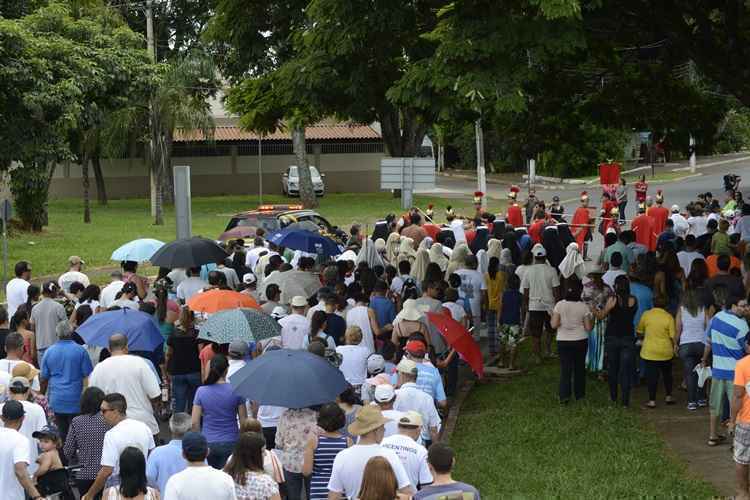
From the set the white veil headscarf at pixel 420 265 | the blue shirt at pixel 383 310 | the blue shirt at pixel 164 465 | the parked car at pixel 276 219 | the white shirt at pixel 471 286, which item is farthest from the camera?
the parked car at pixel 276 219

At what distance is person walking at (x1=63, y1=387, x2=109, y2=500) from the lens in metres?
9.03

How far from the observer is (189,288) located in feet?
48.7

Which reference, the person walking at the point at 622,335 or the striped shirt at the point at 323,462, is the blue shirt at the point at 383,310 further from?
the striped shirt at the point at 323,462

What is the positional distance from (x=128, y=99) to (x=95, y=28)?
6.14 feet

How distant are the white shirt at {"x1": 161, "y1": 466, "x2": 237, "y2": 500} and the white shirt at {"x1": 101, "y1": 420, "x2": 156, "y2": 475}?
1.27 m

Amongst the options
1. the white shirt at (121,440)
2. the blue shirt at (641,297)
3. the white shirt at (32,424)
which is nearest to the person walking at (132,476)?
the white shirt at (121,440)

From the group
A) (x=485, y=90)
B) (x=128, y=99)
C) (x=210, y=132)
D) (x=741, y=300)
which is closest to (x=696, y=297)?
(x=741, y=300)

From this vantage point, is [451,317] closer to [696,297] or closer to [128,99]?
[696,297]

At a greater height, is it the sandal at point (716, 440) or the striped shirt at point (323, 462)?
the striped shirt at point (323, 462)

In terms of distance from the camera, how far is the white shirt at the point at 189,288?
14773mm

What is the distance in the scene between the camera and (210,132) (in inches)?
1897

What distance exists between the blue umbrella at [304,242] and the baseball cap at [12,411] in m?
9.36

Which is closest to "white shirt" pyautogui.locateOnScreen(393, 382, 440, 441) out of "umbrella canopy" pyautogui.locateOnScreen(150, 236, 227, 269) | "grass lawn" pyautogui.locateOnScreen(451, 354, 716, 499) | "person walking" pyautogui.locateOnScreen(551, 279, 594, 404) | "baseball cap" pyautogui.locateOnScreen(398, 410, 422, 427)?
"baseball cap" pyautogui.locateOnScreen(398, 410, 422, 427)

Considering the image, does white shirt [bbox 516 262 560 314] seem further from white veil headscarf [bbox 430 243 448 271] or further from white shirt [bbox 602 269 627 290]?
white veil headscarf [bbox 430 243 448 271]
